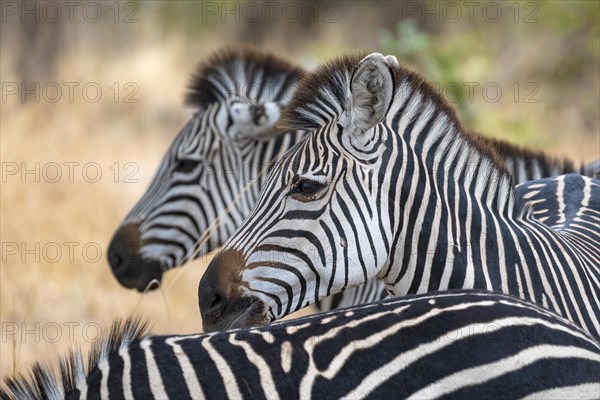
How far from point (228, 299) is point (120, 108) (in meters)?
12.3

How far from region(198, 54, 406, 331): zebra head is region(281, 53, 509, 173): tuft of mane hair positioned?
18 cm

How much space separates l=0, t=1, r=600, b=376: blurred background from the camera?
895 centimetres

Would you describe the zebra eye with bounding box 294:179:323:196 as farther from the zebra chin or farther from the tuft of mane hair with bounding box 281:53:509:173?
the zebra chin

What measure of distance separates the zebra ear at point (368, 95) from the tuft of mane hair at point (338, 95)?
0.15 meters

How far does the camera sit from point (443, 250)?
153 inches

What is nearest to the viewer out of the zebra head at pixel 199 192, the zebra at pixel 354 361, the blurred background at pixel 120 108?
the zebra at pixel 354 361

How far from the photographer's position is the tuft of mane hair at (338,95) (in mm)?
4125

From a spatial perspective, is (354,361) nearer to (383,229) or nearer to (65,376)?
(65,376)

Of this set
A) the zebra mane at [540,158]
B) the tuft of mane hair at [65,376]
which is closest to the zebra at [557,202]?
the zebra mane at [540,158]

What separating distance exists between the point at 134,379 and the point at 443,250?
1.78m

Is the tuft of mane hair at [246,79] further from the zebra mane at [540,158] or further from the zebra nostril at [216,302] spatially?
the zebra nostril at [216,302]

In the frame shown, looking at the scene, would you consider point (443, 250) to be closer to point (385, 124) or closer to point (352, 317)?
point (385, 124)

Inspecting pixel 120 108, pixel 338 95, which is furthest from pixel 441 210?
pixel 120 108

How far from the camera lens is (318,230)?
12.5 feet
